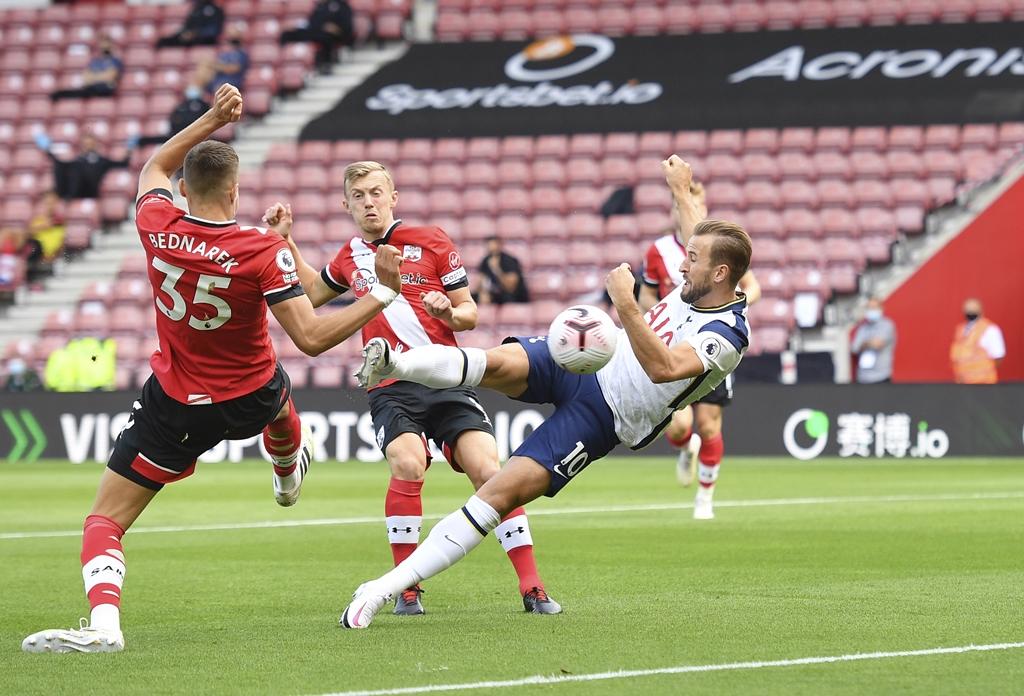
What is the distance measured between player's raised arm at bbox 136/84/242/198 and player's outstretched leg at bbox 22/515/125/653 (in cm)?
138

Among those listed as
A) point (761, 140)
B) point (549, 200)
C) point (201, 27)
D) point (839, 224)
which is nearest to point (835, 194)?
point (839, 224)

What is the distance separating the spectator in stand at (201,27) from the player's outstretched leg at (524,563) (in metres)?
22.8

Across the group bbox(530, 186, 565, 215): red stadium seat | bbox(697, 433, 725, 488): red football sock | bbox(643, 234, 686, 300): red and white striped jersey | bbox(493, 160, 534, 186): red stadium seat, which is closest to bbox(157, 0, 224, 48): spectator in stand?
bbox(493, 160, 534, 186): red stadium seat

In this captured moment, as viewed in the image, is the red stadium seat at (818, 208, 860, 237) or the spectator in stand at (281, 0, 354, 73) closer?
the red stadium seat at (818, 208, 860, 237)

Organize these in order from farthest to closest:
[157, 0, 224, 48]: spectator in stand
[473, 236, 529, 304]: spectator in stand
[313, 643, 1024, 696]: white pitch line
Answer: [157, 0, 224, 48]: spectator in stand
[473, 236, 529, 304]: spectator in stand
[313, 643, 1024, 696]: white pitch line

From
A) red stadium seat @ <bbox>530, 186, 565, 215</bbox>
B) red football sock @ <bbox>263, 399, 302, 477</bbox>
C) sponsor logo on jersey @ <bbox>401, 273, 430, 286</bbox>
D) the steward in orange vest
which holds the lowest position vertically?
the steward in orange vest

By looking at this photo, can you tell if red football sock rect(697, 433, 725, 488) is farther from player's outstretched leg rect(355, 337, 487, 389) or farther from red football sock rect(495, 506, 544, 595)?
player's outstretched leg rect(355, 337, 487, 389)

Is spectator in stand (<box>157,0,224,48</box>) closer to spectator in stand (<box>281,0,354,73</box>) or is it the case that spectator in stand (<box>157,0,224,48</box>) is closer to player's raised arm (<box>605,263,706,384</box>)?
spectator in stand (<box>281,0,354,73</box>)

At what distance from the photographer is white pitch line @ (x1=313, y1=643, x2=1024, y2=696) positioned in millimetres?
4578

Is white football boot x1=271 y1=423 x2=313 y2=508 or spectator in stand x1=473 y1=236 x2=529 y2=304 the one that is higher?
white football boot x1=271 y1=423 x2=313 y2=508

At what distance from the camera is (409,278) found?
6.94 metres

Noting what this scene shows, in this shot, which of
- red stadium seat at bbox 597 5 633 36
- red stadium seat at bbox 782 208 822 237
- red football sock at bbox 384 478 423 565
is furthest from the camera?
red stadium seat at bbox 597 5 633 36

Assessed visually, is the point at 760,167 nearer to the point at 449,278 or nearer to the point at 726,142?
the point at 726,142

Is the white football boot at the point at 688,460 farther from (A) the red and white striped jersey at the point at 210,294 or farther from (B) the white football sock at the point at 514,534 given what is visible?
(A) the red and white striped jersey at the point at 210,294
